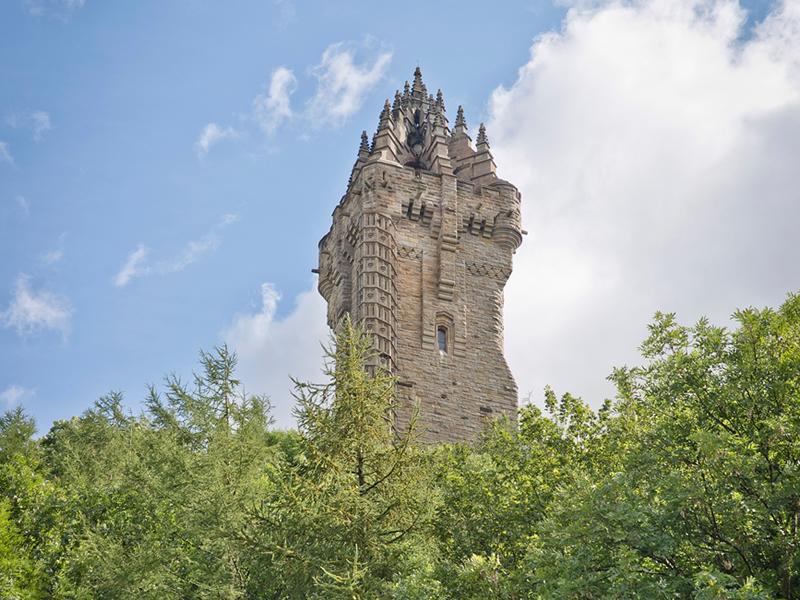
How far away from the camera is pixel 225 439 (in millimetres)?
21250

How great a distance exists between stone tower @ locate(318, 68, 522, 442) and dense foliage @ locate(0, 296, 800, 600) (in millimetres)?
15965

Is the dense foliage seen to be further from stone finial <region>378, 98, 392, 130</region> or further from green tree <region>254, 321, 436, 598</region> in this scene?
stone finial <region>378, 98, 392, 130</region>

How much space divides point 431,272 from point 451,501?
22.9 meters

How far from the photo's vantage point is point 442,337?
4306 cm

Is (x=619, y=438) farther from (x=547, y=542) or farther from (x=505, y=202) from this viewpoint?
(x=505, y=202)

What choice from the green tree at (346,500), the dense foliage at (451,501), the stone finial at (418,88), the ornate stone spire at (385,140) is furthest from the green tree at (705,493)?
the stone finial at (418,88)

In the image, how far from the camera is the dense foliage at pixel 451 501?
14.1 m

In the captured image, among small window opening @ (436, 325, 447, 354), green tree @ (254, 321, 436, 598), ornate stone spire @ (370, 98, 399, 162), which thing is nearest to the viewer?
green tree @ (254, 321, 436, 598)

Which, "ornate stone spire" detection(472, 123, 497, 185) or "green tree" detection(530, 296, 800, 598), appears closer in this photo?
"green tree" detection(530, 296, 800, 598)

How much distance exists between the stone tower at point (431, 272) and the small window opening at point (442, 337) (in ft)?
0.17

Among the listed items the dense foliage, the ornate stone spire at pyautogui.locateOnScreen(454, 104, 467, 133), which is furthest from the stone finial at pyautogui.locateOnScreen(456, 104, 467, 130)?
the dense foliage

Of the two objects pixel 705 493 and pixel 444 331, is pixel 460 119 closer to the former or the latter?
pixel 444 331

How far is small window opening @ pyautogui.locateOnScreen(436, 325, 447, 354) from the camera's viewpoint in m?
42.6

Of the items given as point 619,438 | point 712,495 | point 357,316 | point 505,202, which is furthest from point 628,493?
point 505,202
